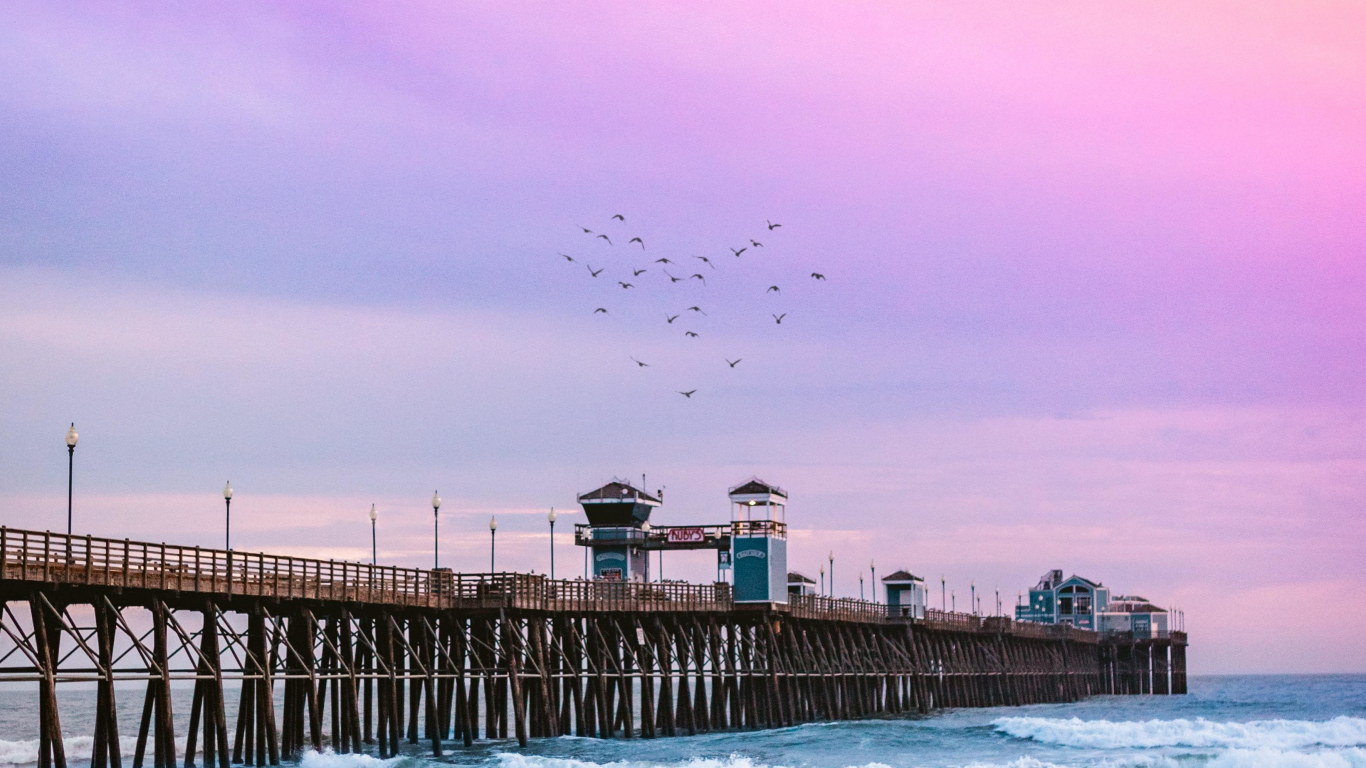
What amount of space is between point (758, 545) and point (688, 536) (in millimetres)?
4072

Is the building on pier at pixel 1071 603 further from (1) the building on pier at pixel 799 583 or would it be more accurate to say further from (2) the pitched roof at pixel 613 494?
(2) the pitched roof at pixel 613 494

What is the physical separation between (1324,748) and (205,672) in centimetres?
3803

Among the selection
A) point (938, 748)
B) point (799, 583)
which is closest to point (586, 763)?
point (938, 748)

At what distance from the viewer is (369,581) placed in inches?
1777

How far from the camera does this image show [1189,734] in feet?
211

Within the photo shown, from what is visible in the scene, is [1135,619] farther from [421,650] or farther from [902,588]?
[421,650]

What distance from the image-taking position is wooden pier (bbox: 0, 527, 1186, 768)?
34.0m

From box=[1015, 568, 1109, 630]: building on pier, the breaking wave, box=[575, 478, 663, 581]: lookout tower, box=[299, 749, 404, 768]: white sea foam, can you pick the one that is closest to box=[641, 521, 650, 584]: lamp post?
box=[575, 478, 663, 581]: lookout tower

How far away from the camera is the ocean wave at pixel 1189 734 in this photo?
6188 cm

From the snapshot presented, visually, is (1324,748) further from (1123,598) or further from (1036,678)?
(1123,598)

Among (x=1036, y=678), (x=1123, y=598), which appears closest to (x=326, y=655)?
(x=1036, y=678)

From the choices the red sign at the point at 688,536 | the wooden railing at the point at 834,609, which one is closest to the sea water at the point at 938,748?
the wooden railing at the point at 834,609

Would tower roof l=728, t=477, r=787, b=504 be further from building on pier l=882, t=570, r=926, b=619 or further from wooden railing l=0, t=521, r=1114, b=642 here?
building on pier l=882, t=570, r=926, b=619

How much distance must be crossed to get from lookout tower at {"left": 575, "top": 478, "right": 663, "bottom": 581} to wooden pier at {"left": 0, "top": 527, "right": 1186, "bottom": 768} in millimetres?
4652
